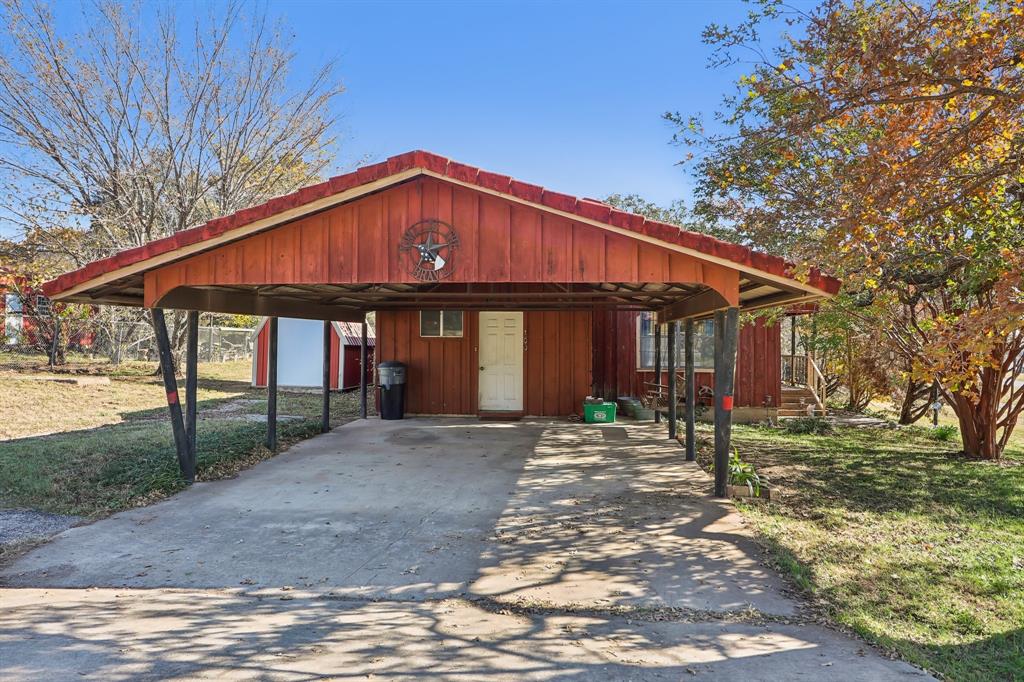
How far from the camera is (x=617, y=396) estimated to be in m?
14.2

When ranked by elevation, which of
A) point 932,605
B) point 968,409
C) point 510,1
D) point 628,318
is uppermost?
point 510,1

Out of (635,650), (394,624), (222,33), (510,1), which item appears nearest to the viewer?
(635,650)

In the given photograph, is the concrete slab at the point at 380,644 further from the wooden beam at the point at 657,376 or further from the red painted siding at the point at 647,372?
the red painted siding at the point at 647,372

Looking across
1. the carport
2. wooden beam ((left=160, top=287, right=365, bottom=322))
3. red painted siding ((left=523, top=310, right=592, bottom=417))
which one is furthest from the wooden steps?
wooden beam ((left=160, top=287, right=365, bottom=322))

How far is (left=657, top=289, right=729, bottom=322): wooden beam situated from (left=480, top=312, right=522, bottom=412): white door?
361cm

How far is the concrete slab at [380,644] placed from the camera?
305cm

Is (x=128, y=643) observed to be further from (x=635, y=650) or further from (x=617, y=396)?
(x=617, y=396)

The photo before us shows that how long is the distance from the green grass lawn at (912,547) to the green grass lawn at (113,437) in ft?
20.5

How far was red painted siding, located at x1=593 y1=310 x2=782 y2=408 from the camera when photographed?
13.5 m

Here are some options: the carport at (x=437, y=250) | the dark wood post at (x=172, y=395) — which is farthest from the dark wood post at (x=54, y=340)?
the dark wood post at (x=172, y=395)

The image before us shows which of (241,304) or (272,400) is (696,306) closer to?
(241,304)

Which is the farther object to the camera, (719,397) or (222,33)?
(222,33)

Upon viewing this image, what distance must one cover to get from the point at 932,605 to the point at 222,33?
18292mm

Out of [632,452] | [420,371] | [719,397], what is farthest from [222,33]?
[719,397]
